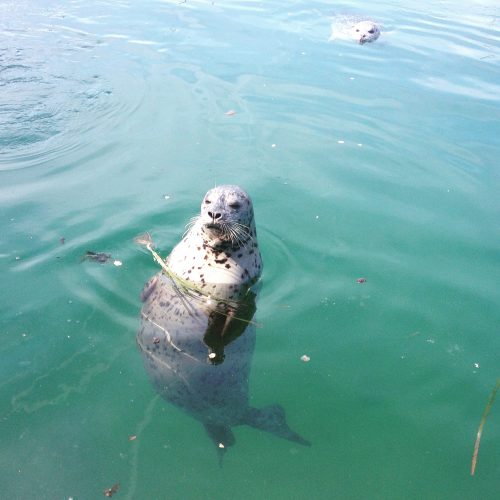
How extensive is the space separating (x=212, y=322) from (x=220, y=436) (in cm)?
98

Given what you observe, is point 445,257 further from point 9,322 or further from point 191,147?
point 9,322

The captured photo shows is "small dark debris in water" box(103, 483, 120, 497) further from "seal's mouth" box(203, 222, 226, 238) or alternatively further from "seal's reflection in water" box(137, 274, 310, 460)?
"seal's mouth" box(203, 222, 226, 238)

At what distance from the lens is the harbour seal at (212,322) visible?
383cm

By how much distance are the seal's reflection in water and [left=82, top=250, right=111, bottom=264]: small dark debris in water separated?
2.34 ft

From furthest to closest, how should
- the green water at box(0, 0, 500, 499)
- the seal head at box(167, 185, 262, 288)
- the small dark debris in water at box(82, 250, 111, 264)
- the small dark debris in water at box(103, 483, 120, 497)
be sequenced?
the small dark debris in water at box(82, 250, 111, 264)
the seal head at box(167, 185, 262, 288)
the green water at box(0, 0, 500, 499)
the small dark debris in water at box(103, 483, 120, 497)

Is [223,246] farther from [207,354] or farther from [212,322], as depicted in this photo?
[207,354]

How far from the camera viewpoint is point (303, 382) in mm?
4148

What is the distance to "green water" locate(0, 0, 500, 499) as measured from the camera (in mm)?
3629

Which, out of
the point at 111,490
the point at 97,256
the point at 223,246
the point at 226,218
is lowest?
the point at 111,490

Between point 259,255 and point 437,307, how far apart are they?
1730 millimetres

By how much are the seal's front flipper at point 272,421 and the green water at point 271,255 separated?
8cm

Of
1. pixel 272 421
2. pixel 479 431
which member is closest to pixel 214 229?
pixel 272 421

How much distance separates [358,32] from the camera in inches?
464

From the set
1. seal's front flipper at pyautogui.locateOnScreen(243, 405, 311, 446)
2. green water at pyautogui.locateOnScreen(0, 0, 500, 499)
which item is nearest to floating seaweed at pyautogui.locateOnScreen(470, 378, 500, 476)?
green water at pyautogui.locateOnScreen(0, 0, 500, 499)
